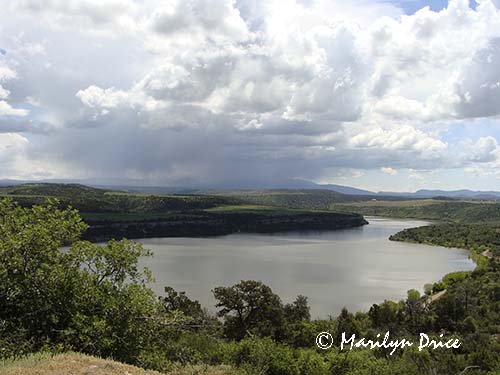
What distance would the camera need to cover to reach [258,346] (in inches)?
794

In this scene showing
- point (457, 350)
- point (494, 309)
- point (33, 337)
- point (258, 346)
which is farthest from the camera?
point (494, 309)

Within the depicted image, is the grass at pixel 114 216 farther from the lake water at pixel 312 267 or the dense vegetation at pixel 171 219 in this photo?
the lake water at pixel 312 267

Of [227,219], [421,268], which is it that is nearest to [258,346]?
[421,268]

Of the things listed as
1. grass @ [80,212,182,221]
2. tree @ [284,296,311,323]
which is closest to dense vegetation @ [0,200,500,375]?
tree @ [284,296,311,323]

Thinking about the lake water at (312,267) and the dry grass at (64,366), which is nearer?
the dry grass at (64,366)

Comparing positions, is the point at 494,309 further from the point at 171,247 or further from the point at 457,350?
the point at 171,247

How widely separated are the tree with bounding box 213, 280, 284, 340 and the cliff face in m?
98.5

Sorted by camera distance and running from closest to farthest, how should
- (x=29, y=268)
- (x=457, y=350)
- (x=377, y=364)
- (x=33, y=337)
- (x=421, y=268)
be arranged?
(x=33, y=337), (x=29, y=268), (x=377, y=364), (x=457, y=350), (x=421, y=268)

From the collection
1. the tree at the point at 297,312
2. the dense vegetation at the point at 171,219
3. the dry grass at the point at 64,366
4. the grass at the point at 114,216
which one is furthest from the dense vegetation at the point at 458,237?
the dry grass at the point at 64,366

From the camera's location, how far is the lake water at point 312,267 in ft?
194

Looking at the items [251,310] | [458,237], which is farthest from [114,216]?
[251,310]

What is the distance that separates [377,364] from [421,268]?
6874cm

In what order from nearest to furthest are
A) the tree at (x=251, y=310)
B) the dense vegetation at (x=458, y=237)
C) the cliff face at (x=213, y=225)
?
the tree at (x=251, y=310) < the dense vegetation at (x=458, y=237) < the cliff face at (x=213, y=225)

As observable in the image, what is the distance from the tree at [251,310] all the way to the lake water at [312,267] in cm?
1462
